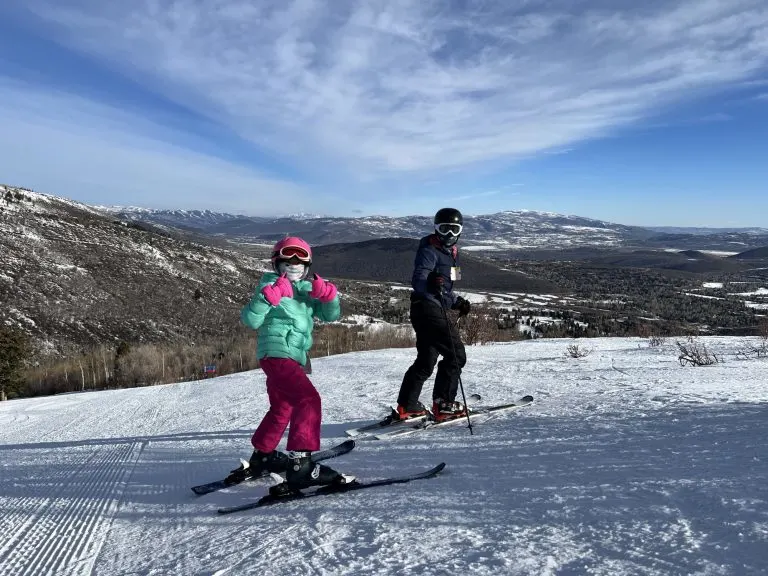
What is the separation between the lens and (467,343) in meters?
13.9

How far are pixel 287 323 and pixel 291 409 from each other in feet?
1.99

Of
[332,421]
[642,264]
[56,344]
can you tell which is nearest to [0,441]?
[332,421]

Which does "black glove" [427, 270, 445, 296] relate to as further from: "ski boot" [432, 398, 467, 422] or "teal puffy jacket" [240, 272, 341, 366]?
"teal puffy jacket" [240, 272, 341, 366]

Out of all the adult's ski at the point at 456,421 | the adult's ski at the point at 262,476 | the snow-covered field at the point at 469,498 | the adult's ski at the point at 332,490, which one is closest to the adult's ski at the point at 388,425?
the adult's ski at the point at 456,421

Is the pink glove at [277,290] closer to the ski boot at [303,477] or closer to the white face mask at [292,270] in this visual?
the white face mask at [292,270]

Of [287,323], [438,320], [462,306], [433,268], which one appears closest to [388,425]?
[438,320]

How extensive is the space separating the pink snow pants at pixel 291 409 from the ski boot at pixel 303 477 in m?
0.08

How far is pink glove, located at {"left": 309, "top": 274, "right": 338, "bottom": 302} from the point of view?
144 inches

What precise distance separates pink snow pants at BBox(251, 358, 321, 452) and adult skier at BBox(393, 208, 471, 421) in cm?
169

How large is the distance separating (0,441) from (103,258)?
33.9 meters

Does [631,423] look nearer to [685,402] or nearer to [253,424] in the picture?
[685,402]

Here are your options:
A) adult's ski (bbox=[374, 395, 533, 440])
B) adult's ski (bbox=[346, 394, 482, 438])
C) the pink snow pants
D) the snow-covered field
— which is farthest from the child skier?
adult's ski (bbox=[346, 394, 482, 438])

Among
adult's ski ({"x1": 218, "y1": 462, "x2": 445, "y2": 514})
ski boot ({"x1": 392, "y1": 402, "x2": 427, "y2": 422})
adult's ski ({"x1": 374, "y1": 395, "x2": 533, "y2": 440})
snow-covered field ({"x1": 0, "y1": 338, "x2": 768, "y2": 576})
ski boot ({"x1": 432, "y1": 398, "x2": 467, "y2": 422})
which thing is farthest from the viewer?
ski boot ({"x1": 392, "y1": 402, "x2": 427, "y2": 422})

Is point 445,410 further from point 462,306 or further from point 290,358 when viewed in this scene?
point 290,358
